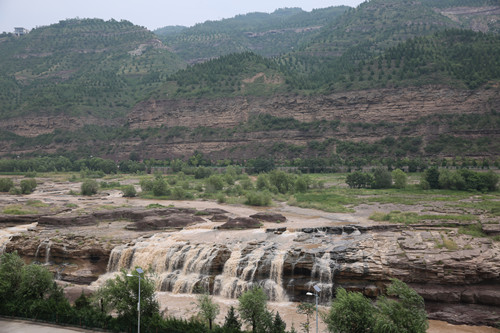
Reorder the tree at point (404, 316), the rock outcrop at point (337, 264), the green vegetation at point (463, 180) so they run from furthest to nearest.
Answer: the green vegetation at point (463, 180) < the rock outcrop at point (337, 264) < the tree at point (404, 316)

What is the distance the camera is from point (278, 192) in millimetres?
72750

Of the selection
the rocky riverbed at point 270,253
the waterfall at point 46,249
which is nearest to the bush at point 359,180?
the rocky riverbed at point 270,253

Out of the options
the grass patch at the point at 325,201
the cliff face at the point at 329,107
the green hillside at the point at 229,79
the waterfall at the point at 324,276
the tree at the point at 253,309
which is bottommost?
the grass patch at the point at 325,201

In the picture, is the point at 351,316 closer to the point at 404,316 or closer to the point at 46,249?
the point at 404,316

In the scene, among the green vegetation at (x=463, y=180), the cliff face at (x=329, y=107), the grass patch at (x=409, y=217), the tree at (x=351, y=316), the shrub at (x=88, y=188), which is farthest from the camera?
the cliff face at (x=329, y=107)

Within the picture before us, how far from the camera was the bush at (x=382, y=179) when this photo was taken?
244 ft

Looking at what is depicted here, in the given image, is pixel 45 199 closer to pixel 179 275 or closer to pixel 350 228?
pixel 179 275

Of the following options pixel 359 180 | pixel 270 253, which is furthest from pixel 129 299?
pixel 359 180

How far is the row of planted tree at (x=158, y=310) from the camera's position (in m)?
23.2

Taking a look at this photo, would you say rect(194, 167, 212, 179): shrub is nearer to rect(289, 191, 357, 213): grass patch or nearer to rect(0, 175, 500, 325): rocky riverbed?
rect(289, 191, 357, 213): grass patch

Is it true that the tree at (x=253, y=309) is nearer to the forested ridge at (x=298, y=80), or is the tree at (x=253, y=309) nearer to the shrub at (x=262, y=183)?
the shrub at (x=262, y=183)

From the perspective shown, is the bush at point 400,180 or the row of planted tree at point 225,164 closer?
the bush at point 400,180

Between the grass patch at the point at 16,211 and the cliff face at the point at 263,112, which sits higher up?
the cliff face at the point at 263,112

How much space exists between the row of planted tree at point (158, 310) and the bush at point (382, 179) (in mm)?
47335
